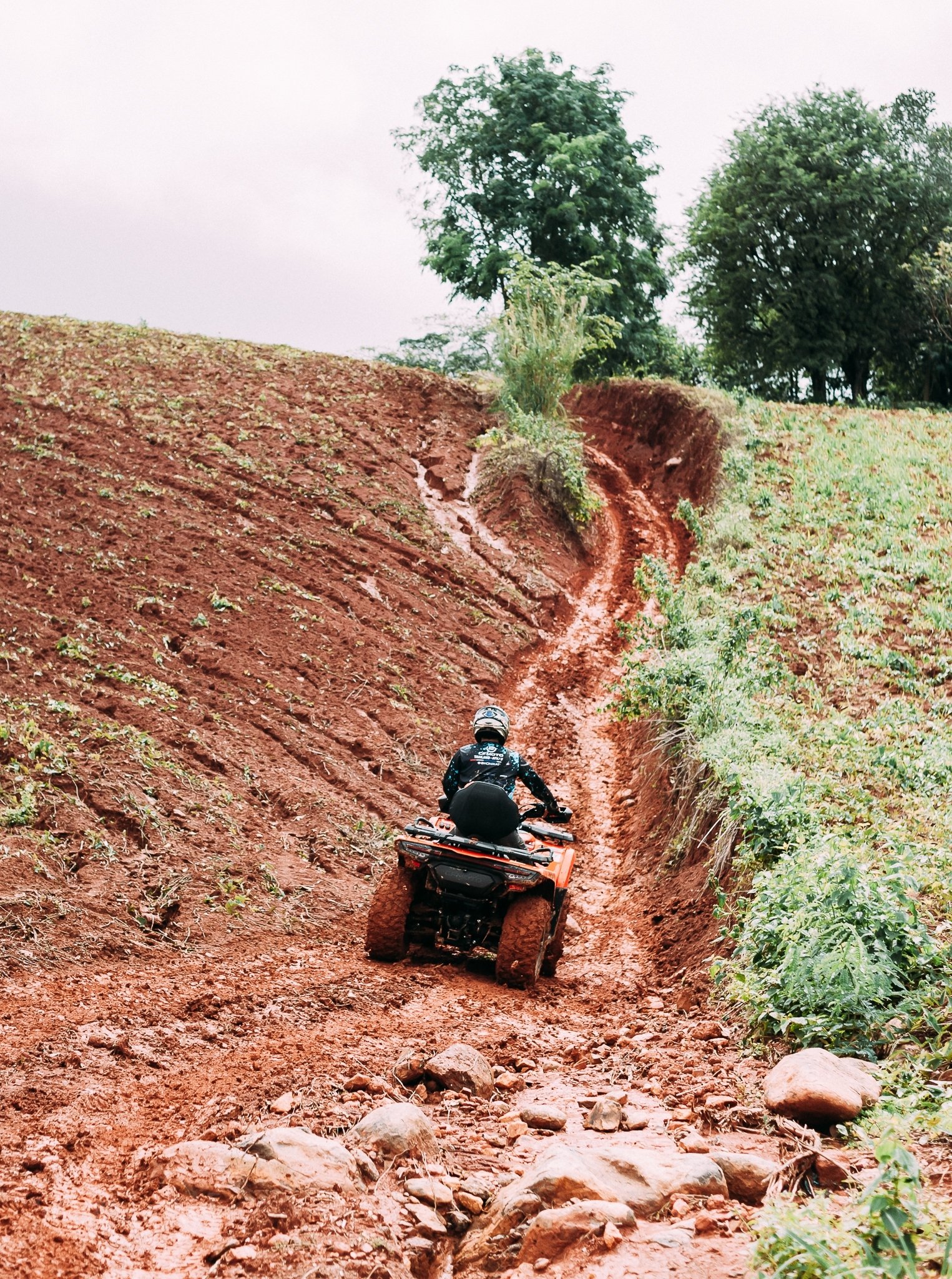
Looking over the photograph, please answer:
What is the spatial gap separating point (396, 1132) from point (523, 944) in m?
2.87

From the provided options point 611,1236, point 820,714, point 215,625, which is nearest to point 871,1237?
point 611,1236

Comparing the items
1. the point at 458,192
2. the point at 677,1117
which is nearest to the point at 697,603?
the point at 677,1117

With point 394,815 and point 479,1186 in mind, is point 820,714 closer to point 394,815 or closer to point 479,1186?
point 394,815

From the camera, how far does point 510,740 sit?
529 inches

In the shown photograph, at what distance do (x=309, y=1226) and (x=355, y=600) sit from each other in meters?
11.9

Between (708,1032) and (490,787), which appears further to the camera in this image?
(490,787)

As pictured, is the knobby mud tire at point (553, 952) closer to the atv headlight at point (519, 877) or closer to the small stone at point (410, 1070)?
the atv headlight at point (519, 877)

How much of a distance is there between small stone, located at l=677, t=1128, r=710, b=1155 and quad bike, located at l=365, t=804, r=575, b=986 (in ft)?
8.64

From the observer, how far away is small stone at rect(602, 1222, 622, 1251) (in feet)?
10.4

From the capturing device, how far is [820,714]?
35.7 feet

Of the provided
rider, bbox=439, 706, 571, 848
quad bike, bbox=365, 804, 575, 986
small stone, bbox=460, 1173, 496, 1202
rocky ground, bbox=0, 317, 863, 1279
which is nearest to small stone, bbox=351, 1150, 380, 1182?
rocky ground, bbox=0, 317, 863, 1279

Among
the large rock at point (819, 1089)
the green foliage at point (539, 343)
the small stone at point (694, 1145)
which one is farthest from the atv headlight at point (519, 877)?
the green foliage at point (539, 343)

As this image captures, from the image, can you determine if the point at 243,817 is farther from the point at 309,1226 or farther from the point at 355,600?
the point at 355,600

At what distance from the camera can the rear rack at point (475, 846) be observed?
6746 mm
